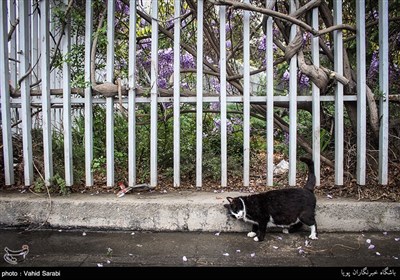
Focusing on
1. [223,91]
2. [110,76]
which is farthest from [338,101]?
[110,76]

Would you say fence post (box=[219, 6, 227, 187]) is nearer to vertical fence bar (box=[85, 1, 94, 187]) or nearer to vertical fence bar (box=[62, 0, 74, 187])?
vertical fence bar (box=[85, 1, 94, 187])

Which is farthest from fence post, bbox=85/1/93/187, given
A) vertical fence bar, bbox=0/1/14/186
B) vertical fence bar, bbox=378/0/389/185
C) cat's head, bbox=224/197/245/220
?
vertical fence bar, bbox=378/0/389/185

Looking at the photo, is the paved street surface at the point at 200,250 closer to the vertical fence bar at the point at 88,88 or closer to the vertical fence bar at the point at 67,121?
the vertical fence bar at the point at 67,121

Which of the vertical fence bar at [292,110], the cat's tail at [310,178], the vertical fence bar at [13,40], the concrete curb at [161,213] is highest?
the vertical fence bar at [13,40]

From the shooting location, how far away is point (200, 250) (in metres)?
2.88

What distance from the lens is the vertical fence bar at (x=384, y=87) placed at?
3.35 metres

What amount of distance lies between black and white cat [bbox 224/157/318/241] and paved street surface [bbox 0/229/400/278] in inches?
4.9

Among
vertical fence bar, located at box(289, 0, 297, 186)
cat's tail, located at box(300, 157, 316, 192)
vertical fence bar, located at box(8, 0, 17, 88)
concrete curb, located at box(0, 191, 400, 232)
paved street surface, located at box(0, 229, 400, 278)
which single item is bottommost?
paved street surface, located at box(0, 229, 400, 278)

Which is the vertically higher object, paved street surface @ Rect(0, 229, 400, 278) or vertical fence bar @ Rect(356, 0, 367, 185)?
vertical fence bar @ Rect(356, 0, 367, 185)

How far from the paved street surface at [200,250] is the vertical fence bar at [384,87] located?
0.63 m

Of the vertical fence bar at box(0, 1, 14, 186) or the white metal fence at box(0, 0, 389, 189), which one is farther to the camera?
the vertical fence bar at box(0, 1, 14, 186)

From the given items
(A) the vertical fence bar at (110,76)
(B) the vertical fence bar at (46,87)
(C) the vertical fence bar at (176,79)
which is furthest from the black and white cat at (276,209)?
(B) the vertical fence bar at (46,87)

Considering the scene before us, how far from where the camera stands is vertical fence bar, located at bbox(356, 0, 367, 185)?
3.36 metres

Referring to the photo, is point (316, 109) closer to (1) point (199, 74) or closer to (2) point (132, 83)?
(1) point (199, 74)
